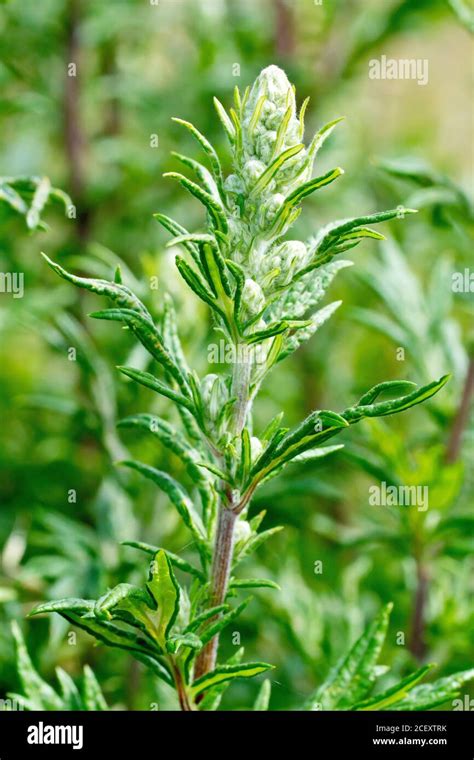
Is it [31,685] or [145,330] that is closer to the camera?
[145,330]

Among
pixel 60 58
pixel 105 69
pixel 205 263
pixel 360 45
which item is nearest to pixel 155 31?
pixel 105 69

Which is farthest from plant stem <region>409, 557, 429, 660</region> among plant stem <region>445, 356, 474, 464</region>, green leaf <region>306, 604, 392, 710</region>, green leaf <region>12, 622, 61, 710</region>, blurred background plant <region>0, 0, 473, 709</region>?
green leaf <region>12, 622, 61, 710</region>

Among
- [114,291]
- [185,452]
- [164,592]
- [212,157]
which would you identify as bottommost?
[164,592]

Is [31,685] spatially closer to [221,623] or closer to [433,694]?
[221,623]

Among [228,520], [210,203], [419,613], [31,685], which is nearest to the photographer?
[210,203]

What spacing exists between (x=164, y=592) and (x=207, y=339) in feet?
2.56

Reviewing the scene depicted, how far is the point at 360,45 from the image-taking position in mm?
2275

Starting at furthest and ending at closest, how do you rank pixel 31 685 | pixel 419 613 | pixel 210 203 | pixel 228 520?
pixel 419 613 → pixel 31 685 → pixel 228 520 → pixel 210 203

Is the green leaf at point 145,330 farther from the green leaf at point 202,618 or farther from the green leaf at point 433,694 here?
the green leaf at point 433,694

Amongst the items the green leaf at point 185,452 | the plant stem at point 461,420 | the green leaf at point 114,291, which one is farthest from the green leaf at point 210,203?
the plant stem at point 461,420

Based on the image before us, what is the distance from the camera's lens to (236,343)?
2.88 feet

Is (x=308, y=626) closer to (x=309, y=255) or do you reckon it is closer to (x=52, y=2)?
(x=309, y=255)

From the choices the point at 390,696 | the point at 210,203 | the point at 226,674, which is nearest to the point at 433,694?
the point at 390,696

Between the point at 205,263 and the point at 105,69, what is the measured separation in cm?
183
